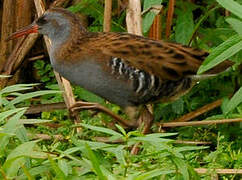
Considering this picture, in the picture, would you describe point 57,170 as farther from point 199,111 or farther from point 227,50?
point 199,111

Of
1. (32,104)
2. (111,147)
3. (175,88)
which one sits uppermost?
(111,147)

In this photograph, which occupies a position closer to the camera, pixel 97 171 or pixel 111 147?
pixel 97 171

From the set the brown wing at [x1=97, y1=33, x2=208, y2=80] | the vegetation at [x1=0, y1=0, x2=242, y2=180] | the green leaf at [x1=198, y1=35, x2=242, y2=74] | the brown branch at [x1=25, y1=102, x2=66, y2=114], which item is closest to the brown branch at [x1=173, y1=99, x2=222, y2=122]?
the vegetation at [x1=0, y1=0, x2=242, y2=180]

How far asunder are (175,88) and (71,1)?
145cm

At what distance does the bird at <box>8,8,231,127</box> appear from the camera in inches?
177

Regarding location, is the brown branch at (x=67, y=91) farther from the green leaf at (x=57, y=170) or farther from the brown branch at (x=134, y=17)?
the green leaf at (x=57, y=170)

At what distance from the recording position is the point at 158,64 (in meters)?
4.55

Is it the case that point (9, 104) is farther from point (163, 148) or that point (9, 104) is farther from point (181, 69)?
point (181, 69)

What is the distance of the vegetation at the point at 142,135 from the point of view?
3.00 metres

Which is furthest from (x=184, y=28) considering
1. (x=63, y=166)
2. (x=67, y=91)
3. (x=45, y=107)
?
(x=63, y=166)

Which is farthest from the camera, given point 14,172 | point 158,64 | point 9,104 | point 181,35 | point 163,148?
point 181,35

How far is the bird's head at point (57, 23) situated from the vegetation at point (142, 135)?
9.7 inches

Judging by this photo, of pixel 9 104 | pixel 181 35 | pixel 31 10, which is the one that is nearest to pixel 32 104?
pixel 31 10

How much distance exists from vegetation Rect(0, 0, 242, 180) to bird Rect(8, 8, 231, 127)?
0.59 feet
